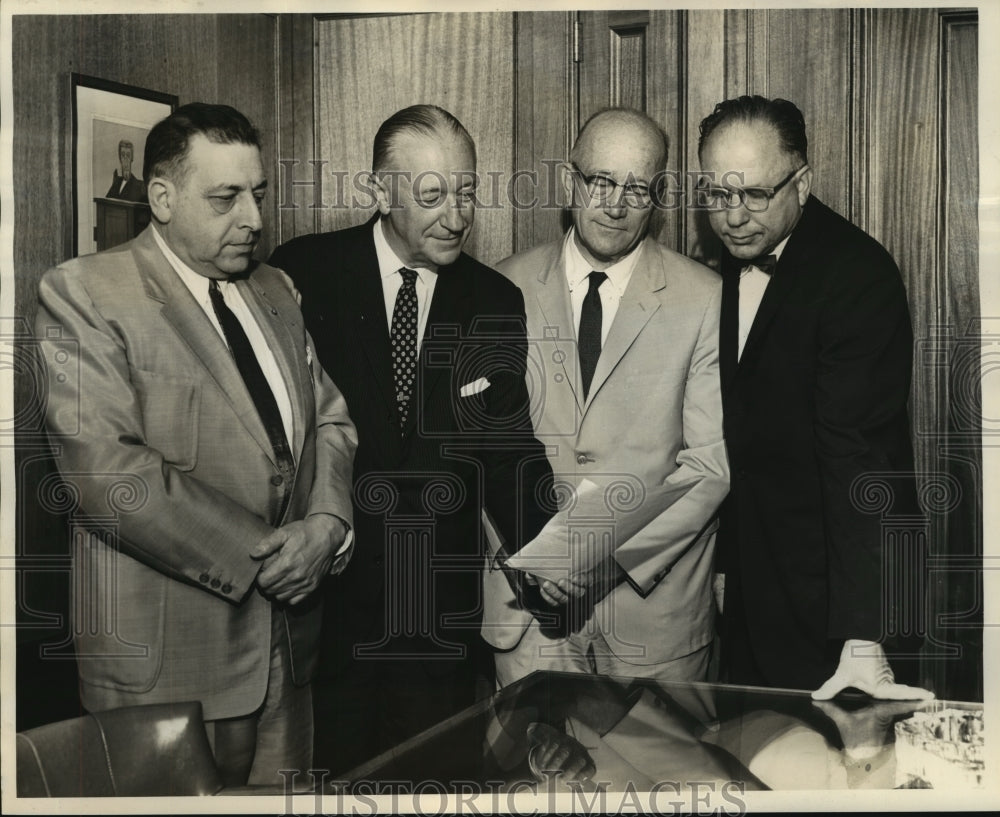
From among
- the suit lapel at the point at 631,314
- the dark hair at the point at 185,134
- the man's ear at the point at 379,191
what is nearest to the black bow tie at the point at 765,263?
the suit lapel at the point at 631,314

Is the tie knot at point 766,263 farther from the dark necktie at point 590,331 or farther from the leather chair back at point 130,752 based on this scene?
the leather chair back at point 130,752

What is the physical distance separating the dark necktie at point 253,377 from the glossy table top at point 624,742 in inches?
34.9

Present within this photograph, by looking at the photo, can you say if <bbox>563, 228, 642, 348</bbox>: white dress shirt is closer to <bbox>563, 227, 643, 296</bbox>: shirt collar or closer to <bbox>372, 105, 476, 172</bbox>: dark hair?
<bbox>563, 227, 643, 296</bbox>: shirt collar

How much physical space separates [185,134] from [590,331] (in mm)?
1261

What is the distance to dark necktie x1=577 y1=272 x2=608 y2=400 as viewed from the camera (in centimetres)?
312

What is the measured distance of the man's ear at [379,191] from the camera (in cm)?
310

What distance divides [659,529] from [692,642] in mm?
347

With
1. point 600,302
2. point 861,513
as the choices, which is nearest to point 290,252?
point 600,302

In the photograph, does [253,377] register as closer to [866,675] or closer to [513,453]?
[513,453]

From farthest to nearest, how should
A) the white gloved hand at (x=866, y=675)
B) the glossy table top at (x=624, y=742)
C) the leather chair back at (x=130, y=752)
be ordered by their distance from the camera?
the white gloved hand at (x=866, y=675)
the glossy table top at (x=624, y=742)
the leather chair back at (x=130, y=752)

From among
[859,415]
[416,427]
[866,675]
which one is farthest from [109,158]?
[866,675]

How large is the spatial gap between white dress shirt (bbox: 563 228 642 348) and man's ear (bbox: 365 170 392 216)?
529 millimetres

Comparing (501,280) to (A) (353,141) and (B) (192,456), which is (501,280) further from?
(B) (192,456)

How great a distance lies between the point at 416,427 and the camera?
310 cm
